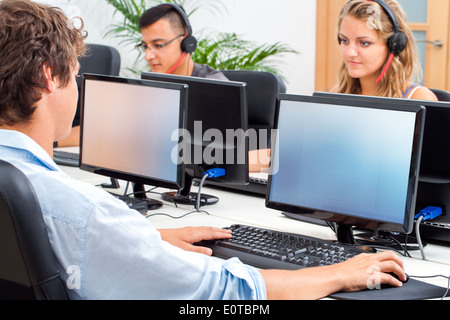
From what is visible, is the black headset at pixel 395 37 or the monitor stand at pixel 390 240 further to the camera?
the black headset at pixel 395 37

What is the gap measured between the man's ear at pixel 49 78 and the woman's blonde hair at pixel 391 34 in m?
1.62

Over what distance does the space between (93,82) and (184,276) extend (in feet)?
3.94

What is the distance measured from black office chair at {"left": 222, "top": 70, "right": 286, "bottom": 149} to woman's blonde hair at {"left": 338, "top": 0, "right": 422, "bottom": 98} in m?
0.54

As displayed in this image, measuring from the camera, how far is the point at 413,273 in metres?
1.30

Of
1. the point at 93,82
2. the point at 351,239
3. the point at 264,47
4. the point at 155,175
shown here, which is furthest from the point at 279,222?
the point at 264,47

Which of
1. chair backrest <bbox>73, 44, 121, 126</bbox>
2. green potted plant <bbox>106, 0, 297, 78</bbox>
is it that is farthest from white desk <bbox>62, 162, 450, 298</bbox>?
green potted plant <bbox>106, 0, 297, 78</bbox>

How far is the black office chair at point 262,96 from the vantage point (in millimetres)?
2873

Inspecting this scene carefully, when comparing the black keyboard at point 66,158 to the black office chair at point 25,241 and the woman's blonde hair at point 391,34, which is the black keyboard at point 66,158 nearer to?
the woman's blonde hair at point 391,34

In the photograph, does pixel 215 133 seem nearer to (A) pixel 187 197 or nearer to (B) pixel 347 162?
(A) pixel 187 197

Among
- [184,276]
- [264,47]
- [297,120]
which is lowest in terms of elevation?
[184,276]

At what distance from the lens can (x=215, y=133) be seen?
1.92 meters

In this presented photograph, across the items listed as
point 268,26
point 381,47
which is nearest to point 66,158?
point 381,47

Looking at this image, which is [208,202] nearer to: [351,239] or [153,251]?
[351,239]

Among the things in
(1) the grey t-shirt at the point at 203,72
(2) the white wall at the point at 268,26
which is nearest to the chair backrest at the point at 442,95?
(1) the grey t-shirt at the point at 203,72
